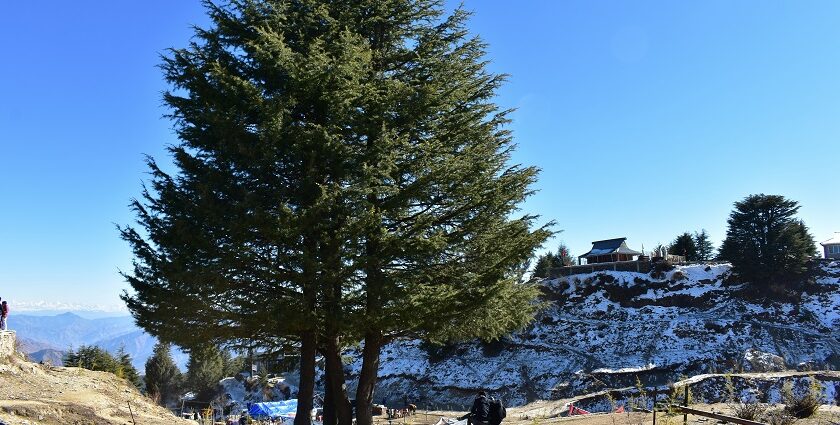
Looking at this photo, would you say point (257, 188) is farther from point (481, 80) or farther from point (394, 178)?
point (481, 80)

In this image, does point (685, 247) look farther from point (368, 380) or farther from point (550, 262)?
point (368, 380)

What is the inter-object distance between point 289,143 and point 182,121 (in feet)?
11.5

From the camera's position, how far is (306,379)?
13.5 meters

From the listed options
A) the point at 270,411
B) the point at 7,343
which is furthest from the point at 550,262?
the point at 7,343

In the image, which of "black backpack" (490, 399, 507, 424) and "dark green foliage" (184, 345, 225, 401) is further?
"dark green foliage" (184, 345, 225, 401)

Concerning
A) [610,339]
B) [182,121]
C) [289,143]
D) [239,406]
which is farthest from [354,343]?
[239,406]

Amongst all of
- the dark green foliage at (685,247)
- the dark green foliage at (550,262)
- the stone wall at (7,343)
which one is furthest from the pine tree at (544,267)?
the stone wall at (7,343)

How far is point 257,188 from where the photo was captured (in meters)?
12.6

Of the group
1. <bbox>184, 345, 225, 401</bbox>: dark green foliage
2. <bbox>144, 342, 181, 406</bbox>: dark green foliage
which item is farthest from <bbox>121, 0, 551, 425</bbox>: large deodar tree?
<bbox>144, 342, 181, 406</bbox>: dark green foliage

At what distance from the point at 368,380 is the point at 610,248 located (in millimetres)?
42912

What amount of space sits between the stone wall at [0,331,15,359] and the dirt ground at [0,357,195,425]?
8.8 inches

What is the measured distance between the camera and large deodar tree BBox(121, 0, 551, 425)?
38.9ft

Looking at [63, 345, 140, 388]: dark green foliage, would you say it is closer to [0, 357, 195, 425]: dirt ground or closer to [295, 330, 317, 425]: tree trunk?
[0, 357, 195, 425]: dirt ground

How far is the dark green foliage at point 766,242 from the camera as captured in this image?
40.8 meters
